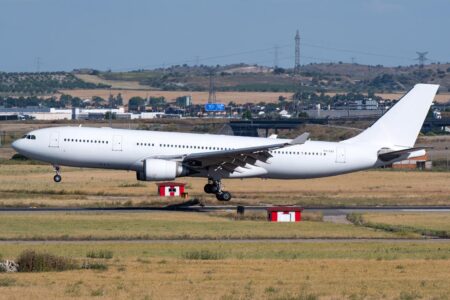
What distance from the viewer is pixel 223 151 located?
53750 millimetres

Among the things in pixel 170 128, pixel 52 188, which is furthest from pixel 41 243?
pixel 170 128

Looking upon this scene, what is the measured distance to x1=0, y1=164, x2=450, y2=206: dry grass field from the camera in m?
57.5

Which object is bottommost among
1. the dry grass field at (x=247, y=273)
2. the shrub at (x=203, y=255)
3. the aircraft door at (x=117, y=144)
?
the dry grass field at (x=247, y=273)

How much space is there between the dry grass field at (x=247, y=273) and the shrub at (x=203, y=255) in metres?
0.05

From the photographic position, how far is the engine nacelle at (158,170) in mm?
52062

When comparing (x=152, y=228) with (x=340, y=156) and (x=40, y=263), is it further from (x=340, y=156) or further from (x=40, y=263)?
(x=340, y=156)

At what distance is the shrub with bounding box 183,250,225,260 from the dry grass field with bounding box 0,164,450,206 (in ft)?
64.6

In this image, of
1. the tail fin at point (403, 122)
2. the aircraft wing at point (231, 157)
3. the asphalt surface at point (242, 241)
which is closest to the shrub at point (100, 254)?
the asphalt surface at point (242, 241)

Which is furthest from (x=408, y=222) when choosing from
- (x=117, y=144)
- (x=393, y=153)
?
(x=117, y=144)

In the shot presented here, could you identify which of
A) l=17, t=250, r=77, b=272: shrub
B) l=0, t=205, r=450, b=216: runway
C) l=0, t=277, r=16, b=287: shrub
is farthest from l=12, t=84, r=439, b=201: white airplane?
l=0, t=277, r=16, b=287: shrub

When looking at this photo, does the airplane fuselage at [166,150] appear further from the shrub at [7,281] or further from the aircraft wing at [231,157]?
the shrub at [7,281]


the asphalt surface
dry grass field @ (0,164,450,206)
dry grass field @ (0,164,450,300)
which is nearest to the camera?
dry grass field @ (0,164,450,300)

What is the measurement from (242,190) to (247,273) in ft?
115

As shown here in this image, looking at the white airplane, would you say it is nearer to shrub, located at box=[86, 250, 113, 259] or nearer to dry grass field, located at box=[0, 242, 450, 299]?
dry grass field, located at box=[0, 242, 450, 299]
